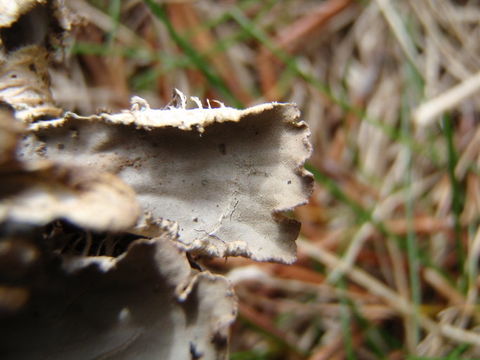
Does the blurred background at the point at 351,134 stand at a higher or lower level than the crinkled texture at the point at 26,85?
lower

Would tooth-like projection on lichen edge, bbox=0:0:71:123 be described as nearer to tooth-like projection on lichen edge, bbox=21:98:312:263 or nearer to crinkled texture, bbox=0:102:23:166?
tooth-like projection on lichen edge, bbox=21:98:312:263

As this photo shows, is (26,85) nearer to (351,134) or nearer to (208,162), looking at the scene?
(208,162)

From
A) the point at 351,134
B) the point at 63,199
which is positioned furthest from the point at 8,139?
the point at 351,134

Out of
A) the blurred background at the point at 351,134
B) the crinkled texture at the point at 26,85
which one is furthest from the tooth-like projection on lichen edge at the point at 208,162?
the blurred background at the point at 351,134

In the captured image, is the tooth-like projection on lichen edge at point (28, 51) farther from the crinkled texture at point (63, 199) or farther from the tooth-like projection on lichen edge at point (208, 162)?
the crinkled texture at point (63, 199)

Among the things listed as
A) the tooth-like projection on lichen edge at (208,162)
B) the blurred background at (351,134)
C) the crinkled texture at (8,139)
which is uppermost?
the crinkled texture at (8,139)

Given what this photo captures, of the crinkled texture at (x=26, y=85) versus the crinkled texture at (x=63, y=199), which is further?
the crinkled texture at (x=26, y=85)
